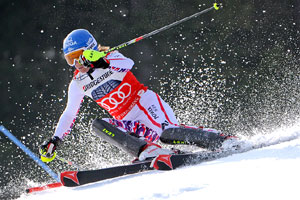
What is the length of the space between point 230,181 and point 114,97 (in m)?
1.84

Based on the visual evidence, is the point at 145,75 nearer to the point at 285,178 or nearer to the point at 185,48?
the point at 185,48

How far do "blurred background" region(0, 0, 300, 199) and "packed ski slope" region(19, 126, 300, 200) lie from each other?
306 inches

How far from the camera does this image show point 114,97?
3.84 metres

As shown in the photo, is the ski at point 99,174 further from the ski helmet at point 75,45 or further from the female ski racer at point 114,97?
the ski helmet at point 75,45

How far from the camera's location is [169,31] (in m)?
11.6

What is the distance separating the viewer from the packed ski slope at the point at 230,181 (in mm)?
1936

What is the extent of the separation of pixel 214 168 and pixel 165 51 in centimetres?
870

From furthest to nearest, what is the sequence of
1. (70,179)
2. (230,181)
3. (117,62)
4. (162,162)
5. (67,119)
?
(67,119), (117,62), (70,179), (162,162), (230,181)

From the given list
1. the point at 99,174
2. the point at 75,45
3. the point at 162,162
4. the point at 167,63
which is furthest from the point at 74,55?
the point at 167,63

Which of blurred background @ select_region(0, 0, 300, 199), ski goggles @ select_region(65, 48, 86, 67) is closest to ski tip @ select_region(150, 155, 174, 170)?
ski goggles @ select_region(65, 48, 86, 67)

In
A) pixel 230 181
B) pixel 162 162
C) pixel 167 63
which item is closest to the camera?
pixel 230 181

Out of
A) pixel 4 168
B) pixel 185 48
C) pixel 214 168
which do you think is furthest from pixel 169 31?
pixel 214 168

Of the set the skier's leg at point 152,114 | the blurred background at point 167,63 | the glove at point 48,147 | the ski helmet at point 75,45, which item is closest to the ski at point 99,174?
the glove at point 48,147

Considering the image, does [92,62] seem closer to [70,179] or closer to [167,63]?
[70,179]
